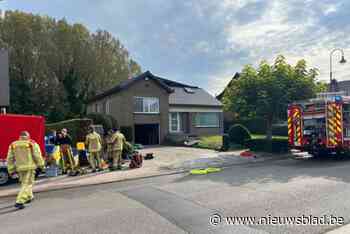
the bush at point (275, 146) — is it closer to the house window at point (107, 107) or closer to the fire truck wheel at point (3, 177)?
the fire truck wheel at point (3, 177)

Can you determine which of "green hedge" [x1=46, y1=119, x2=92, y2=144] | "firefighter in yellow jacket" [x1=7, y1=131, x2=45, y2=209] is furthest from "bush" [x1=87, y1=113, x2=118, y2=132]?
"firefighter in yellow jacket" [x1=7, y1=131, x2=45, y2=209]

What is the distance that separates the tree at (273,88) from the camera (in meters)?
15.6

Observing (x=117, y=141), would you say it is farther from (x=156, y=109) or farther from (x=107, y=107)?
(x=107, y=107)

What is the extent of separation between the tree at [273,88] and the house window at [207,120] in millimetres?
11583

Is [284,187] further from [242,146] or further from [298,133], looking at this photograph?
[242,146]

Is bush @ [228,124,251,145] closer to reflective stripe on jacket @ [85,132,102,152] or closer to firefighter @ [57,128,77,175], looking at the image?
reflective stripe on jacket @ [85,132,102,152]

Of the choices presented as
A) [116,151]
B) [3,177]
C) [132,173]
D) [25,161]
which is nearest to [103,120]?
[116,151]

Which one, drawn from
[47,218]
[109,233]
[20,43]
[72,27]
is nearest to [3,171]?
[47,218]

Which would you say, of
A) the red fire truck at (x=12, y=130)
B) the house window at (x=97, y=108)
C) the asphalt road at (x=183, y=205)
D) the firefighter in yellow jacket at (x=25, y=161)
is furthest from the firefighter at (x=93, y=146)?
the house window at (x=97, y=108)

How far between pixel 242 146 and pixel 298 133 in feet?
20.6

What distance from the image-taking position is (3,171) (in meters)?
9.68

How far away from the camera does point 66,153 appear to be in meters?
11.2

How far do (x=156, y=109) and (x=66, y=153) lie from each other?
14.6m

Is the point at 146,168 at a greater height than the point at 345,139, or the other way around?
the point at 345,139
